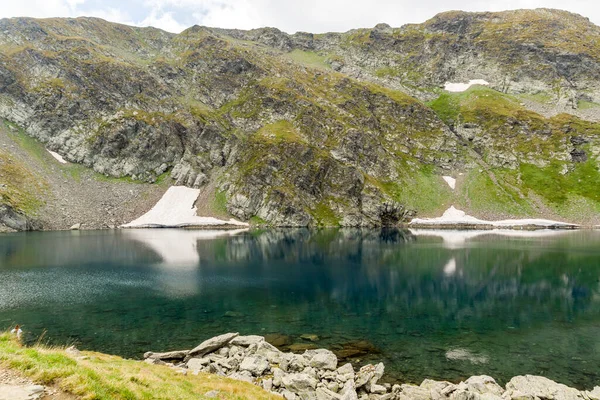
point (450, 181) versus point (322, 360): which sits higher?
point (450, 181)

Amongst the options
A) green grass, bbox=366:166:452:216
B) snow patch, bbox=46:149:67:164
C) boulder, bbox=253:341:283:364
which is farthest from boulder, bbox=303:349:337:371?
snow patch, bbox=46:149:67:164

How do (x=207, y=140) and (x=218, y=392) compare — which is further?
(x=207, y=140)

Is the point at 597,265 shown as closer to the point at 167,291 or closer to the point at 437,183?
the point at 167,291

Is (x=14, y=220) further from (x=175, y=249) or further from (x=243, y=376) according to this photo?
(x=243, y=376)

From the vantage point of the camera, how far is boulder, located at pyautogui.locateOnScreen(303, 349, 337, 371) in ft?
88.9

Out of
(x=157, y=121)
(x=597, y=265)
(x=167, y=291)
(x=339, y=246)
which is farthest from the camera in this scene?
(x=157, y=121)

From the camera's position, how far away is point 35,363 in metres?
12.0

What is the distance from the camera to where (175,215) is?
159 metres

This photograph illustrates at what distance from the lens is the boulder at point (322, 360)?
88.9 ft

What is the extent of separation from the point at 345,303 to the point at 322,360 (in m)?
20.0

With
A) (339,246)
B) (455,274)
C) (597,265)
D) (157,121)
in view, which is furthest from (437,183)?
(157,121)

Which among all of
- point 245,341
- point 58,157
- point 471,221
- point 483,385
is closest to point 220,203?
point 58,157

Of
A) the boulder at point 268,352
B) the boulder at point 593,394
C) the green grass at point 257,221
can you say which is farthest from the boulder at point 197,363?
the green grass at point 257,221

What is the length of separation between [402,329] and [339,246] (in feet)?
212
